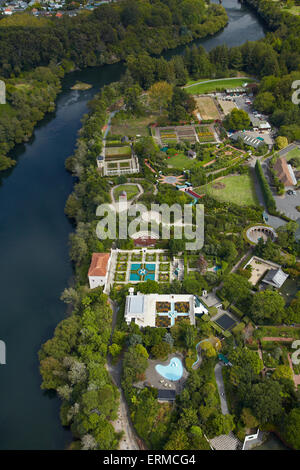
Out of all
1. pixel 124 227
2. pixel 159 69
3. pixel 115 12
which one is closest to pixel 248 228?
pixel 124 227

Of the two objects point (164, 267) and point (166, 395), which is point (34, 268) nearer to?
point (164, 267)

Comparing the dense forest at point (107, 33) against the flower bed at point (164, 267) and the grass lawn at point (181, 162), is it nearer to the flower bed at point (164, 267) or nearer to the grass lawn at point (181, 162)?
the grass lawn at point (181, 162)

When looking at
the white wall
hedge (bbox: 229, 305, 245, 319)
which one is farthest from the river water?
hedge (bbox: 229, 305, 245, 319)

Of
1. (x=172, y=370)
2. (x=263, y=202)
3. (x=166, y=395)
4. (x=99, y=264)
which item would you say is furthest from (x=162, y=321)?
(x=263, y=202)

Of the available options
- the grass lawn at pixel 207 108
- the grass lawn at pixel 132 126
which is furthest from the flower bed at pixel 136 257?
the grass lawn at pixel 207 108

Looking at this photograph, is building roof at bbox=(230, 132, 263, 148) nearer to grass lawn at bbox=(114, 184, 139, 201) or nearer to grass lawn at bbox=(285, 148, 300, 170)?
grass lawn at bbox=(285, 148, 300, 170)
